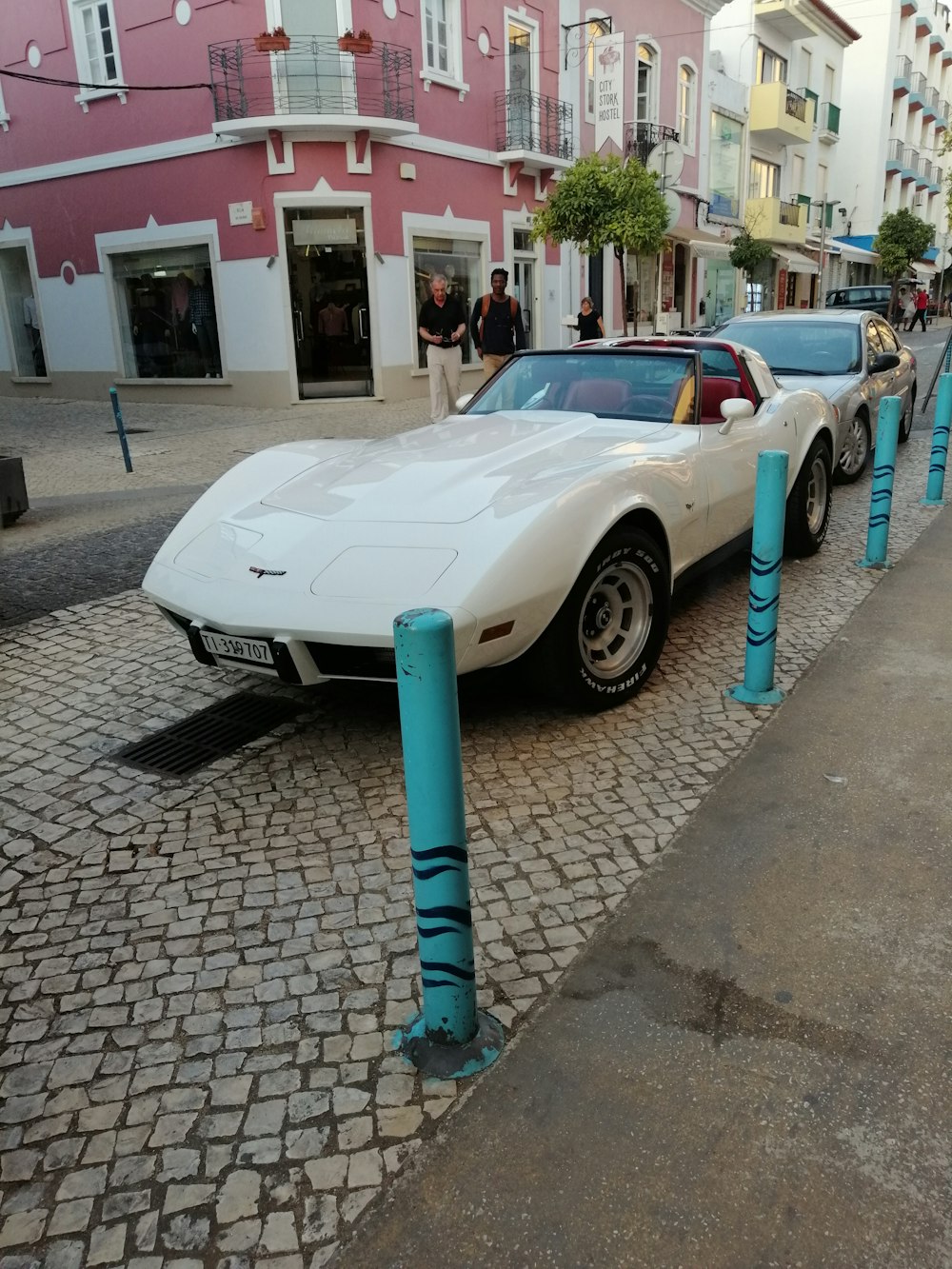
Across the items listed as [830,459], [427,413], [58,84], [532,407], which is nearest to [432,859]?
[532,407]

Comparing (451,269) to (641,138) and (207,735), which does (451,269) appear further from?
(207,735)

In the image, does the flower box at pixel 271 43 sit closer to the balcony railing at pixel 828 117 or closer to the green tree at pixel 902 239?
the balcony railing at pixel 828 117

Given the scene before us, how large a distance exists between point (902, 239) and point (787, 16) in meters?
10.9

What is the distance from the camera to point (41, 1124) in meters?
2.10

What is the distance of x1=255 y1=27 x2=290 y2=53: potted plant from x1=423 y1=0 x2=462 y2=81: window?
2965 mm

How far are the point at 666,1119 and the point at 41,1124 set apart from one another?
130 centimetres

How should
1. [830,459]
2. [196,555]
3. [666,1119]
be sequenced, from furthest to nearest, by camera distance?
[830,459], [196,555], [666,1119]

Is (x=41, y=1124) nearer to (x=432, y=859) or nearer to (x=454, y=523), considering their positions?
(x=432, y=859)

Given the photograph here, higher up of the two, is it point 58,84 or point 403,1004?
point 58,84

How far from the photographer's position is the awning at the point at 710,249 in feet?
93.8

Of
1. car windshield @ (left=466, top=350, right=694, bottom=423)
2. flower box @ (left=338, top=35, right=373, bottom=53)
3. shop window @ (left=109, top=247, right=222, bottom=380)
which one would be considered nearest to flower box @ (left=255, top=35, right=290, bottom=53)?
flower box @ (left=338, top=35, right=373, bottom=53)

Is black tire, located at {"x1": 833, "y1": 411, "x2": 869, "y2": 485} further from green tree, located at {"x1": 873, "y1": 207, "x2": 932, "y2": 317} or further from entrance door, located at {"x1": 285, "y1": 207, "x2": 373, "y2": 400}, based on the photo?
green tree, located at {"x1": 873, "y1": 207, "x2": 932, "y2": 317}

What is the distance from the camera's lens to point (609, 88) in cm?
2153

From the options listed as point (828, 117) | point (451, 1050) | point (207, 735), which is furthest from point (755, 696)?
point (828, 117)
